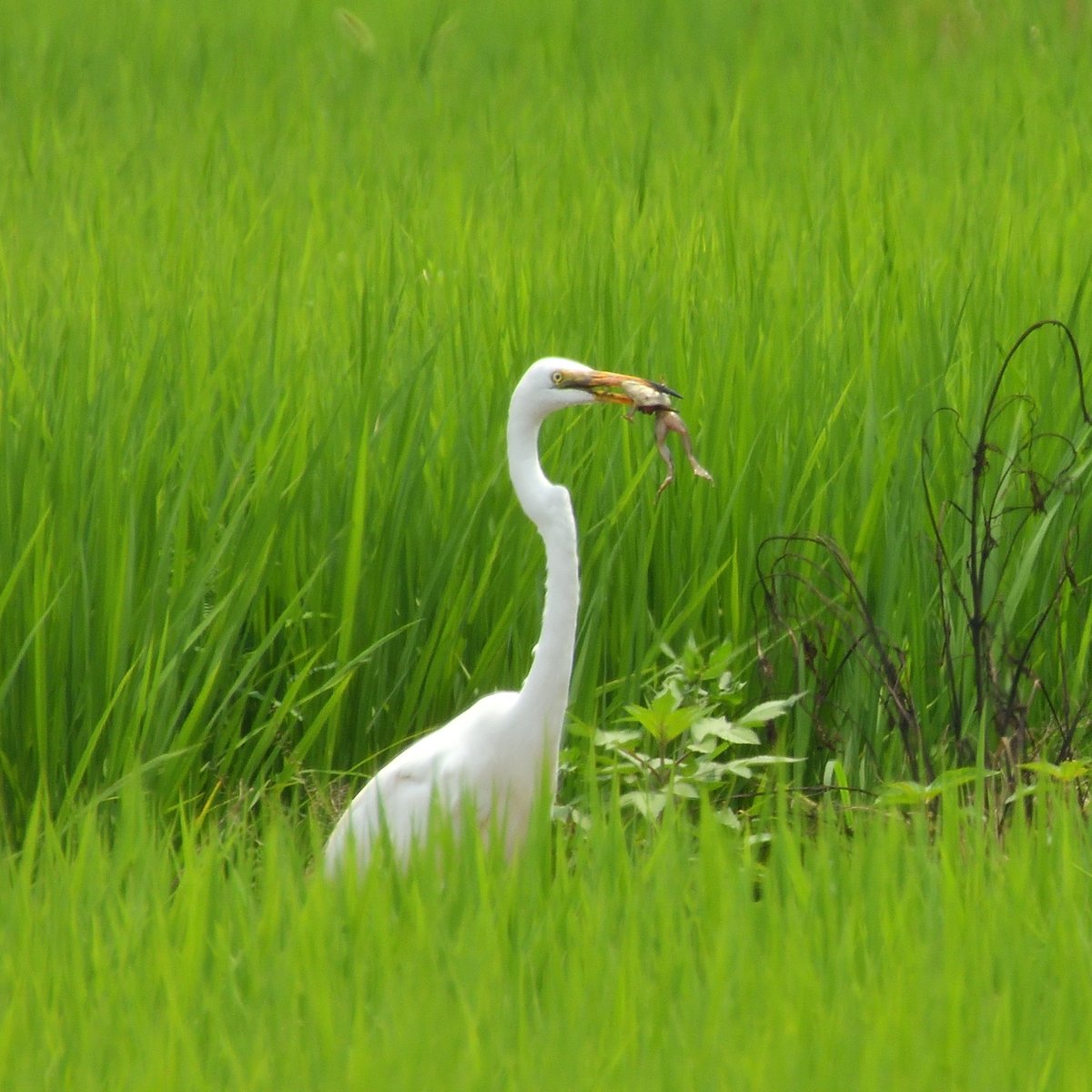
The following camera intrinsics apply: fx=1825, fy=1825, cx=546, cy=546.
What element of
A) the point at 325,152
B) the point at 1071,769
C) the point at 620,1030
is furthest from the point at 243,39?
the point at 620,1030

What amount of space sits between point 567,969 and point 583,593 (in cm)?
123

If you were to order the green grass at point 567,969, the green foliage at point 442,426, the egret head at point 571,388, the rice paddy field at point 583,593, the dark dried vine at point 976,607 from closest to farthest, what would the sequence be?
the green grass at point 567,969 < the rice paddy field at point 583,593 < the egret head at point 571,388 < the dark dried vine at point 976,607 < the green foliage at point 442,426

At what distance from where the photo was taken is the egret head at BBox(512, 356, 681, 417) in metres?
2.39

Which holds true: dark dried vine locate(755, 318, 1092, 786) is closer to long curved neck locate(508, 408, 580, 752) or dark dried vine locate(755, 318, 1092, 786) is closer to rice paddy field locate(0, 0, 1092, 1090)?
rice paddy field locate(0, 0, 1092, 1090)

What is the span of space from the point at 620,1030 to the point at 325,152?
13.6ft

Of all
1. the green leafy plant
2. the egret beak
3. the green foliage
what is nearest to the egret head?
the egret beak

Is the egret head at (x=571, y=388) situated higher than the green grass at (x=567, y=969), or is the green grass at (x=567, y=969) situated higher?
the egret head at (x=571, y=388)

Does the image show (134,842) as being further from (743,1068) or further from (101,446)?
(101,446)

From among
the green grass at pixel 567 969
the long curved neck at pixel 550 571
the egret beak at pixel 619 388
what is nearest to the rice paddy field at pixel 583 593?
the green grass at pixel 567 969

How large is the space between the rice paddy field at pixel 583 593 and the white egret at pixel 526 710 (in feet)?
0.34

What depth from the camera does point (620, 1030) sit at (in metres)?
1.74

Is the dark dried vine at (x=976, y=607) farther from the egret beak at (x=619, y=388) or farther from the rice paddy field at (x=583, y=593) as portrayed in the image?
the egret beak at (x=619, y=388)

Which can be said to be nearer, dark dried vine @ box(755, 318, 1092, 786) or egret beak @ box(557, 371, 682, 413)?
egret beak @ box(557, 371, 682, 413)

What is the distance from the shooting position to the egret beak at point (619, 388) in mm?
2398
